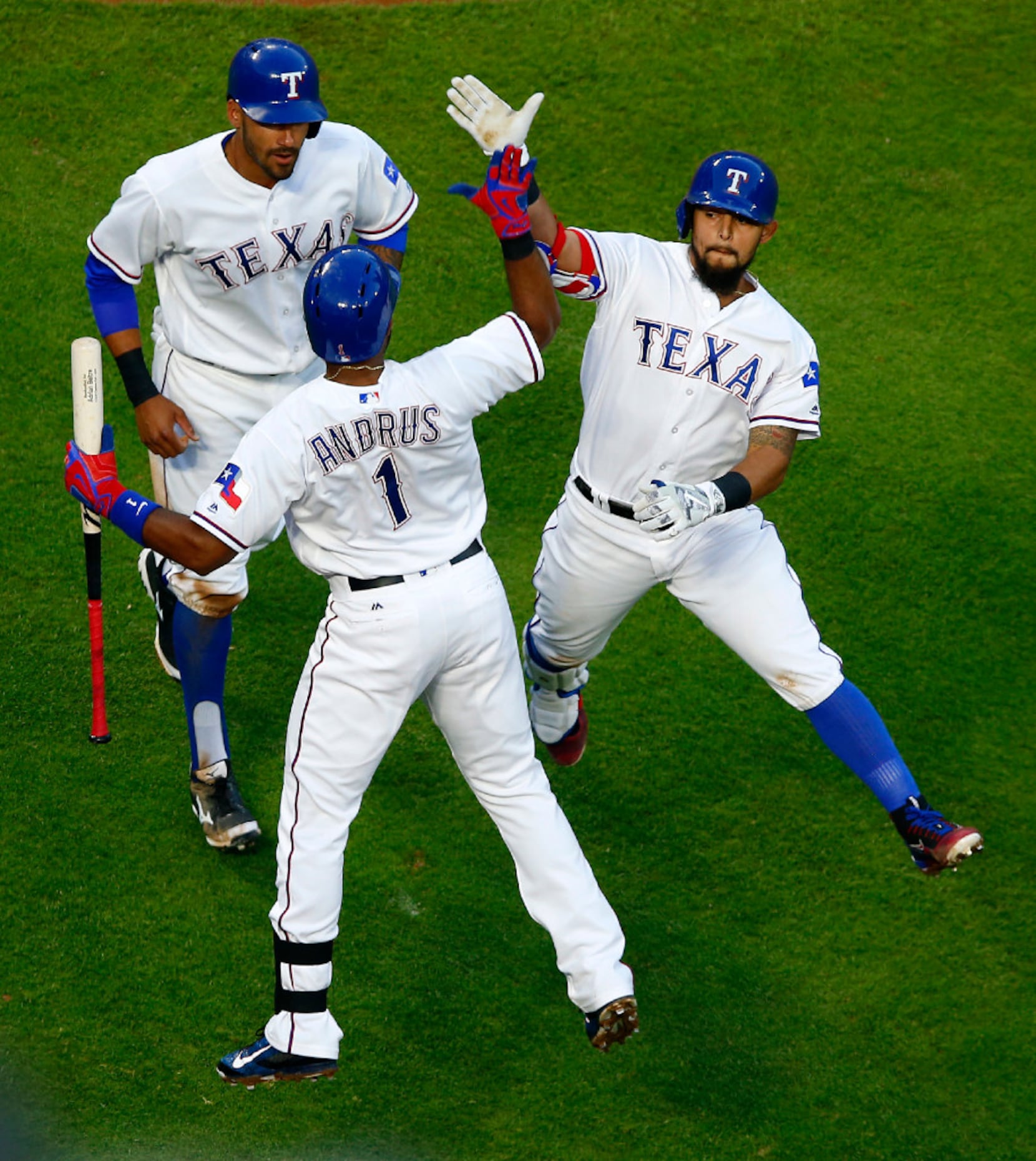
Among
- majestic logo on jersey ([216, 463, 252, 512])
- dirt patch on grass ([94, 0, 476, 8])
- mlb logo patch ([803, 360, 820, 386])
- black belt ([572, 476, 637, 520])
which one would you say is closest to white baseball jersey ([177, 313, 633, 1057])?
majestic logo on jersey ([216, 463, 252, 512])

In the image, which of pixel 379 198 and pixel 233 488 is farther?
pixel 379 198

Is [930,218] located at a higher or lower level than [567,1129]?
higher

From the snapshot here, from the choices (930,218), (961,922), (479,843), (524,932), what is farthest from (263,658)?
(930,218)

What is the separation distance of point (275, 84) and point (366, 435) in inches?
54.0

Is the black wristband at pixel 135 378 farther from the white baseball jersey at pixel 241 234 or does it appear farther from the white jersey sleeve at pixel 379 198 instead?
the white jersey sleeve at pixel 379 198

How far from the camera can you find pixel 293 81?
4660 millimetres

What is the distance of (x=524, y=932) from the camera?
5062mm

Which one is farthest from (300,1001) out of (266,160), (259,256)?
(266,160)

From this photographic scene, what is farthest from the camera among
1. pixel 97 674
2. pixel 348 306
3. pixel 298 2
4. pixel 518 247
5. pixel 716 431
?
pixel 298 2

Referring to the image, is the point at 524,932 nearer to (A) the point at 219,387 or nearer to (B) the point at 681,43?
(A) the point at 219,387

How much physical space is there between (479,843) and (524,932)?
40 cm

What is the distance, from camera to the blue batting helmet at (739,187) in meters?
4.61

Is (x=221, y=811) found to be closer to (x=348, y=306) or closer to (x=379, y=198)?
(x=348, y=306)

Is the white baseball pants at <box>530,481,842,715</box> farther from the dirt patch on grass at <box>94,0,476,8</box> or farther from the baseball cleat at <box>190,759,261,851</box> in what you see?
the dirt patch on grass at <box>94,0,476,8</box>
